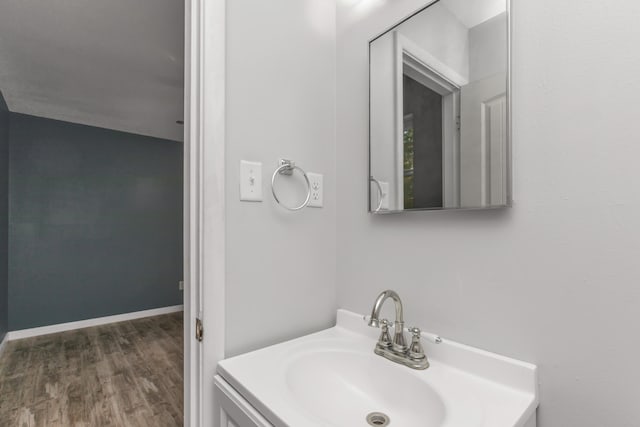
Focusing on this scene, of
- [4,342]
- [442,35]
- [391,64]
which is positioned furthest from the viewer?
[4,342]

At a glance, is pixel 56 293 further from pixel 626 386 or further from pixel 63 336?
pixel 626 386

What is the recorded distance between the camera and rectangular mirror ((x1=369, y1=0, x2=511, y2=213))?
2.59ft

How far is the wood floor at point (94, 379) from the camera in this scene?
191 centimetres

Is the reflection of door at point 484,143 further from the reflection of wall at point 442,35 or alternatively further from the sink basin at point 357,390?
the sink basin at point 357,390

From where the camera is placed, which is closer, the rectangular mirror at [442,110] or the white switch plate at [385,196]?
the rectangular mirror at [442,110]

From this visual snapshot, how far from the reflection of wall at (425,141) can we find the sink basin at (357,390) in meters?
0.47

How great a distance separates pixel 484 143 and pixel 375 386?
70 centimetres

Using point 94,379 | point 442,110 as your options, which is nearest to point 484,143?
point 442,110

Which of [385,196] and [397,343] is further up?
[385,196]

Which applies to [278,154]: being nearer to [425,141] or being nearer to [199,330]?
[425,141]

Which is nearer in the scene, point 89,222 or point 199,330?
point 199,330

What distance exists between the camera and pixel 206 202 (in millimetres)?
886

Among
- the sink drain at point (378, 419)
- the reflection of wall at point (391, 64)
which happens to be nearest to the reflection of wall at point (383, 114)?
the reflection of wall at point (391, 64)

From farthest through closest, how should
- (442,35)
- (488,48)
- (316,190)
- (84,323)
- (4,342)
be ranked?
(84,323)
(4,342)
(316,190)
(442,35)
(488,48)
